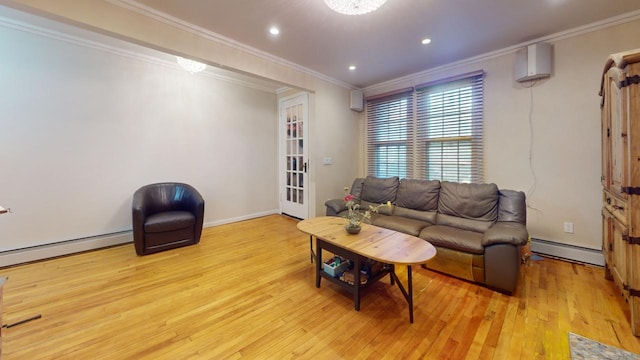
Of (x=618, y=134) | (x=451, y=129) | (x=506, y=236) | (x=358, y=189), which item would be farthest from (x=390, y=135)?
(x=618, y=134)

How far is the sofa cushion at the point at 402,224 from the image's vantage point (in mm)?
2768

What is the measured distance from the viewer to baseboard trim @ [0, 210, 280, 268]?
106 inches

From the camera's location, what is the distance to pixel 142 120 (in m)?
3.52

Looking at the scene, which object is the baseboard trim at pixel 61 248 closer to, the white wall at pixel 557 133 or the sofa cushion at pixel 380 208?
the sofa cushion at pixel 380 208

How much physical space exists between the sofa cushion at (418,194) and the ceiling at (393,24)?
1768 millimetres

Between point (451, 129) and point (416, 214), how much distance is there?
145 cm

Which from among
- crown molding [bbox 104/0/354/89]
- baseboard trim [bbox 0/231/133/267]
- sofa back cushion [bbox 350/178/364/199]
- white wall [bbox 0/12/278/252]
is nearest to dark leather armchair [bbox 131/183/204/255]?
white wall [bbox 0/12/278/252]

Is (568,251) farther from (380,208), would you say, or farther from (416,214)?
(380,208)

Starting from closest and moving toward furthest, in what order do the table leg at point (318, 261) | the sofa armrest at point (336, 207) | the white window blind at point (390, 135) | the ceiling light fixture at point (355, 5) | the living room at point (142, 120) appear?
the ceiling light fixture at point (355, 5) < the table leg at point (318, 261) < the living room at point (142, 120) < the sofa armrest at point (336, 207) < the white window blind at point (390, 135)

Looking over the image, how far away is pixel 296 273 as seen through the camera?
8.33ft

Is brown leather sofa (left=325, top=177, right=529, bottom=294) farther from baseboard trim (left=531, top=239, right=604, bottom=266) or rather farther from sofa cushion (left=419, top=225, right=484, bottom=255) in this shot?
baseboard trim (left=531, top=239, right=604, bottom=266)

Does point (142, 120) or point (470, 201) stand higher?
point (142, 120)

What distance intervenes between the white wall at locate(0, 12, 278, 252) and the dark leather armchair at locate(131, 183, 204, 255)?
34 cm

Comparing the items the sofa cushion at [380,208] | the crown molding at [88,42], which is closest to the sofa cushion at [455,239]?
the sofa cushion at [380,208]
